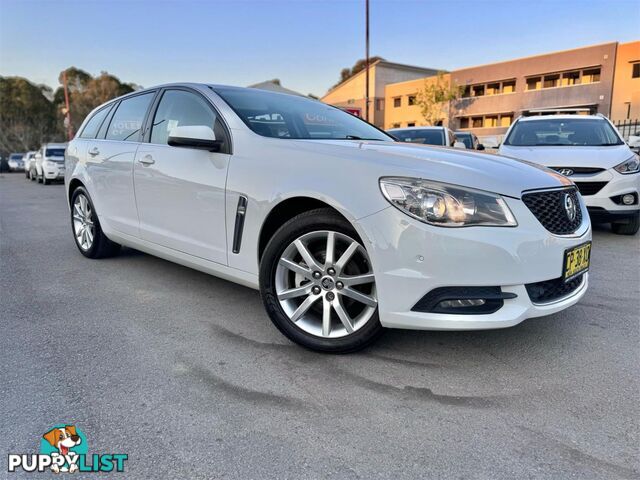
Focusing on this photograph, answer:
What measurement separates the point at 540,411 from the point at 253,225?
182 cm

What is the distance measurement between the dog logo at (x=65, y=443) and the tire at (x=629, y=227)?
21.1 feet

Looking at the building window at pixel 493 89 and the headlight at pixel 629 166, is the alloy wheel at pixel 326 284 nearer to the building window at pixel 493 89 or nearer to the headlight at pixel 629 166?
the headlight at pixel 629 166

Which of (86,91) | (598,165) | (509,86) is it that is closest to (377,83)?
(509,86)

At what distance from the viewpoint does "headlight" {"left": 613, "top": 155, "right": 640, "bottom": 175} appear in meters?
5.72

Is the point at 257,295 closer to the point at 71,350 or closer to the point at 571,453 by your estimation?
the point at 71,350

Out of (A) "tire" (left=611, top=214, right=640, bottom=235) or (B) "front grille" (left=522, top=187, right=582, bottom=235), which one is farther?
(A) "tire" (left=611, top=214, right=640, bottom=235)

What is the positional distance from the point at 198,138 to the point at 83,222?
106 inches

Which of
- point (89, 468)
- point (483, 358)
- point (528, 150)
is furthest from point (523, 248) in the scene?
point (528, 150)

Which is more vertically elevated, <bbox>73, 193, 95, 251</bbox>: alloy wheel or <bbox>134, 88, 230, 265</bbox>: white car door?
<bbox>134, 88, 230, 265</bbox>: white car door

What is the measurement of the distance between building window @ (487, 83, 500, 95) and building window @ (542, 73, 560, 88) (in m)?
3.92

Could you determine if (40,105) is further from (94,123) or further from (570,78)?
(94,123)

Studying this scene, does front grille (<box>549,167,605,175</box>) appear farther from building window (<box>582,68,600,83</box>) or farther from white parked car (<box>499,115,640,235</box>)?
building window (<box>582,68,600,83</box>)

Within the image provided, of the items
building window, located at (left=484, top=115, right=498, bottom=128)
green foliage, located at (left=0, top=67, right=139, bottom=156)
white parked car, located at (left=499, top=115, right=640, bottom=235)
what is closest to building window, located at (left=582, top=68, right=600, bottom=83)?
building window, located at (left=484, top=115, right=498, bottom=128)

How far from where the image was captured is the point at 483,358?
2.68 metres
